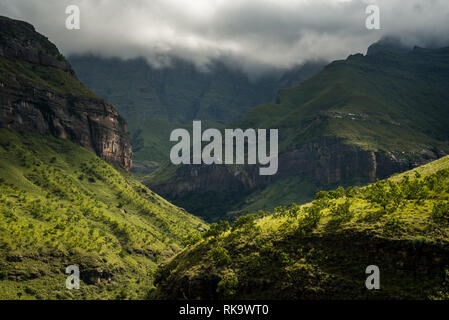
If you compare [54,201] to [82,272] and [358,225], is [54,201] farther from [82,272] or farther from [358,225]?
[358,225]

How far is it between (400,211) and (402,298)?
16.7 metres

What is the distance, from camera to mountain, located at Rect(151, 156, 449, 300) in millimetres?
51469

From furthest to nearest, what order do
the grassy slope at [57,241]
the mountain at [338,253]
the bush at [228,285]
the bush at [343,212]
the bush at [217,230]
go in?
the grassy slope at [57,241]
the bush at [217,230]
the bush at [343,212]
the bush at [228,285]
the mountain at [338,253]

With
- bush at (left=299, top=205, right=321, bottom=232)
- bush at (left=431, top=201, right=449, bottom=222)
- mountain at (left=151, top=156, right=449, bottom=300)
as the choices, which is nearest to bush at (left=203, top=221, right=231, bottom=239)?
mountain at (left=151, top=156, right=449, bottom=300)

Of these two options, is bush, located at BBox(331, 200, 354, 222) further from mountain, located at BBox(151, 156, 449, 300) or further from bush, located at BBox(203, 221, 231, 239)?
bush, located at BBox(203, 221, 231, 239)

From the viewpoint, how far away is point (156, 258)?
18538 centimetres

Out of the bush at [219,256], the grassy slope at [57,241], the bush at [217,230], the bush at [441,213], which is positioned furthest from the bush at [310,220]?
the grassy slope at [57,241]

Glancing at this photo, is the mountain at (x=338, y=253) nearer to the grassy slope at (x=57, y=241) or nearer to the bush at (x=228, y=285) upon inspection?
the bush at (x=228, y=285)

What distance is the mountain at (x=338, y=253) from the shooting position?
5147cm

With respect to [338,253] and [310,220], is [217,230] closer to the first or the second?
[310,220]

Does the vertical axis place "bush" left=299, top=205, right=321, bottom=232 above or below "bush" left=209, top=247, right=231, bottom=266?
above

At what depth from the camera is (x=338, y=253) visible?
5912 cm
